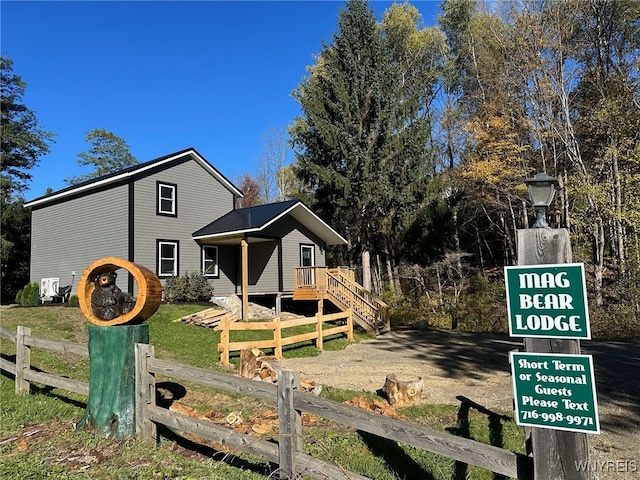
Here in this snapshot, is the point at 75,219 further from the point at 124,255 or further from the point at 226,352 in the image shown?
the point at 226,352

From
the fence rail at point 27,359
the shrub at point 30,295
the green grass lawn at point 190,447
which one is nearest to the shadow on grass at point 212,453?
the green grass lawn at point 190,447

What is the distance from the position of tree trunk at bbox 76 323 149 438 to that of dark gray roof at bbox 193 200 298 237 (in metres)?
11.8

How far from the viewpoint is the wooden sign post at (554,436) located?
2.20 meters

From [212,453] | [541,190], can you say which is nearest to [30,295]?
[212,453]

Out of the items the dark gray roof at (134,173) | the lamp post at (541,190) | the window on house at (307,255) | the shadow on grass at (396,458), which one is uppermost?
the dark gray roof at (134,173)

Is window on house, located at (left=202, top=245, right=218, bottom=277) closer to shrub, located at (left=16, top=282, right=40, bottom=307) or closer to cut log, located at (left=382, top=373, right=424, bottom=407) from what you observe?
shrub, located at (left=16, top=282, right=40, bottom=307)

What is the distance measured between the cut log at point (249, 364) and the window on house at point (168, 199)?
36.4ft

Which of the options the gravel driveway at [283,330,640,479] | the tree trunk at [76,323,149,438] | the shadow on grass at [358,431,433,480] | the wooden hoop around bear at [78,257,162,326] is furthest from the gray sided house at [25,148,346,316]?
the shadow on grass at [358,431,433,480]

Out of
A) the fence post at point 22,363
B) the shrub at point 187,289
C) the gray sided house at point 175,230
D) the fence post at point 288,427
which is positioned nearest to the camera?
the fence post at point 288,427

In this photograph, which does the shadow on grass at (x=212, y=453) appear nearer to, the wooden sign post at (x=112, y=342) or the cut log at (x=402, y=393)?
the wooden sign post at (x=112, y=342)

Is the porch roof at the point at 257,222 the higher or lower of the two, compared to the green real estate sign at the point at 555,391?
higher

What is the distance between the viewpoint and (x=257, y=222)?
55.5 feet

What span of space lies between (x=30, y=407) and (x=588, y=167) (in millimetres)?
22415

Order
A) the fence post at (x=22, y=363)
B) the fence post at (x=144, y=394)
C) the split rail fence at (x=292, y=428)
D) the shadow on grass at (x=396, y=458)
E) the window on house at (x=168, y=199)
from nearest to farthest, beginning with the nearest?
the split rail fence at (x=292, y=428), the shadow on grass at (x=396, y=458), the fence post at (x=144, y=394), the fence post at (x=22, y=363), the window on house at (x=168, y=199)
